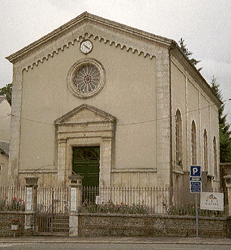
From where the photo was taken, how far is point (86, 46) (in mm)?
22047

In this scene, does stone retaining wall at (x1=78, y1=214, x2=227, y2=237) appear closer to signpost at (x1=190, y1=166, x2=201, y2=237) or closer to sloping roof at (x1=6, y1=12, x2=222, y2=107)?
signpost at (x1=190, y1=166, x2=201, y2=237)

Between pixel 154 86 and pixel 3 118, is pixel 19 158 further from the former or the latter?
pixel 3 118

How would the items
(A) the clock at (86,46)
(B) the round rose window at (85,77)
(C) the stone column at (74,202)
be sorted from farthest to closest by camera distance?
(A) the clock at (86,46) → (B) the round rose window at (85,77) → (C) the stone column at (74,202)

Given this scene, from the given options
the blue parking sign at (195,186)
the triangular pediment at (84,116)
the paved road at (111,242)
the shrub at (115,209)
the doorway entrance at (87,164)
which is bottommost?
the paved road at (111,242)

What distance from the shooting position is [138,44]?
68.2 ft

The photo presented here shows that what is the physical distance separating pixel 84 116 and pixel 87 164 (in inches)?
94.2

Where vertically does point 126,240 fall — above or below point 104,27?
below

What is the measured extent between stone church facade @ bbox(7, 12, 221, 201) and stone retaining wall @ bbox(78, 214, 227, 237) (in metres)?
3.15

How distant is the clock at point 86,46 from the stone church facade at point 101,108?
0.05 m

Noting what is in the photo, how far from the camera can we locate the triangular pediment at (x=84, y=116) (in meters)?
20.8

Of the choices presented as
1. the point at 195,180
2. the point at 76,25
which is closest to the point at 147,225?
the point at 195,180

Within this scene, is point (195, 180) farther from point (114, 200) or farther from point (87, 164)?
point (87, 164)

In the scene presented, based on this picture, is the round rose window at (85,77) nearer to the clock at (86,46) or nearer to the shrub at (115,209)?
the clock at (86,46)

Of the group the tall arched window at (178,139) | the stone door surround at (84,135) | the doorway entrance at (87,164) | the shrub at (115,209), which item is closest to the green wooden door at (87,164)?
the doorway entrance at (87,164)
